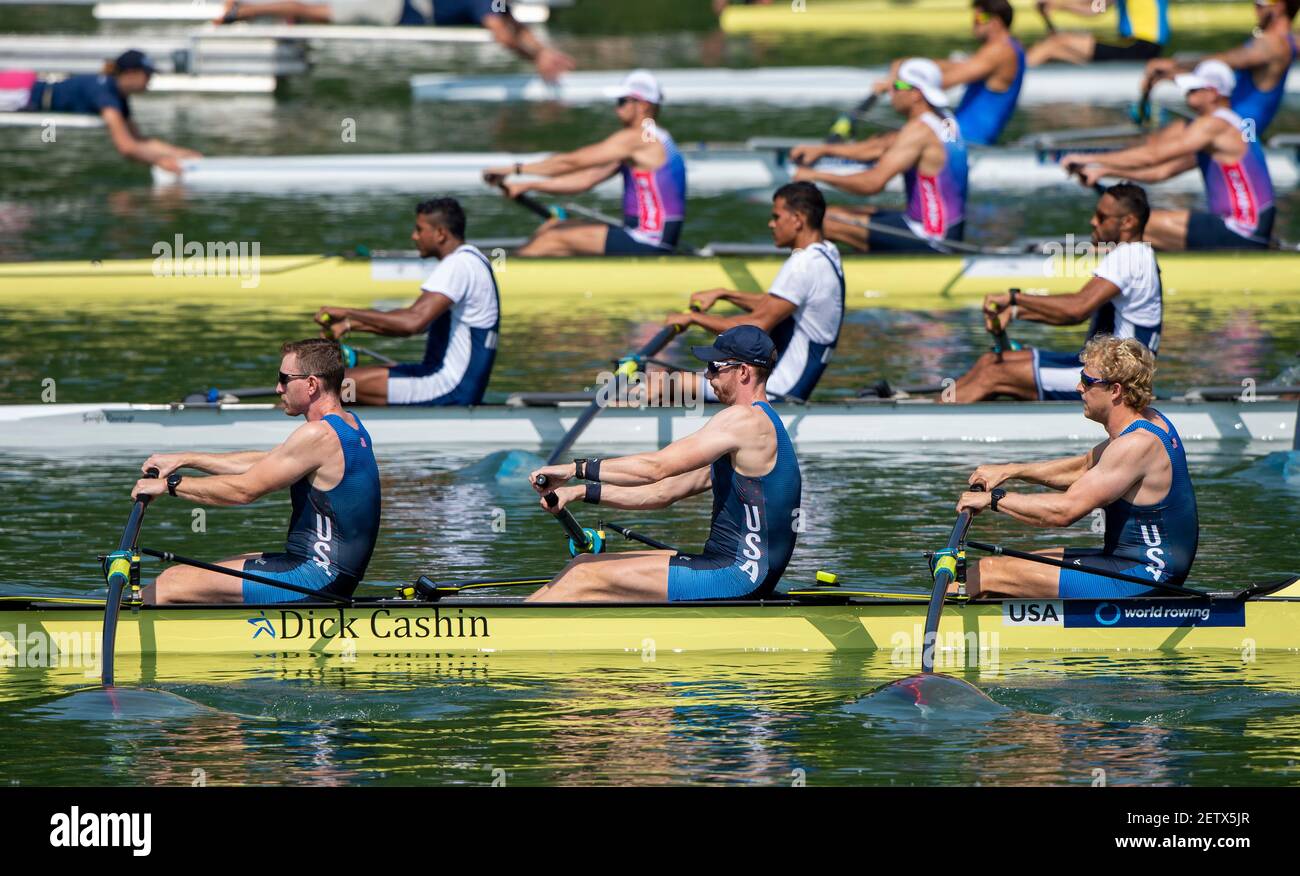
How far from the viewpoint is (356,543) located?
10.6m

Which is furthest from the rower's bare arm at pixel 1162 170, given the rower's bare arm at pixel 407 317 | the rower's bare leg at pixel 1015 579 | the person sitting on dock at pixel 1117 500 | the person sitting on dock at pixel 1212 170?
the rower's bare leg at pixel 1015 579

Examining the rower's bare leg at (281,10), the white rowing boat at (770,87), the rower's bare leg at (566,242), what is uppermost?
the rower's bare leg at (281,10)

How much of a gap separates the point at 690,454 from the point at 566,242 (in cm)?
981

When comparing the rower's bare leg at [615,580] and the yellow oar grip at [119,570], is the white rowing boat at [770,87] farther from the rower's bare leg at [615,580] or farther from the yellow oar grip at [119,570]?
the yellow oar grip at [119,570]

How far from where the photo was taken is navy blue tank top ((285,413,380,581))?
10477 mm

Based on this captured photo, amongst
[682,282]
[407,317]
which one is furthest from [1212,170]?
[407,317]

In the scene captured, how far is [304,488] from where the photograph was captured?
10.5 meters

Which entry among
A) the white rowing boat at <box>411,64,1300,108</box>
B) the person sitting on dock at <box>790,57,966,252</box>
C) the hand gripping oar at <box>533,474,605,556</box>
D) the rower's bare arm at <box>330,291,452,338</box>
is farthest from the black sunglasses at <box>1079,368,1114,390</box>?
the white rowing boat at <box>411,64,1300,108</box>

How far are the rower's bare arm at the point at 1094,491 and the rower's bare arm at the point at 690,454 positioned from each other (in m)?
1.28

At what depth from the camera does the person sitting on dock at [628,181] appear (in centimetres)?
1886

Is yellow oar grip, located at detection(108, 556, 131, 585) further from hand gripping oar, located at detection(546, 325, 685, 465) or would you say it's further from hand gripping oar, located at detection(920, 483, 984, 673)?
hand gripping oar, located at detection(546, 325, 685, 465)

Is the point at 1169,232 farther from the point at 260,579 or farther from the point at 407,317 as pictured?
the point at 260,579
